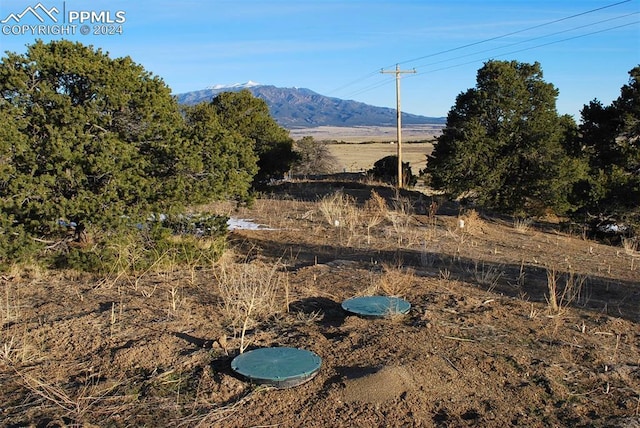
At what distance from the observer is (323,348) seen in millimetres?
4395

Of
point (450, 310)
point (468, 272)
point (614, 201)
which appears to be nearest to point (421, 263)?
point (468, 272)

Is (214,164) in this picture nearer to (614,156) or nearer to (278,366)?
(278,366)

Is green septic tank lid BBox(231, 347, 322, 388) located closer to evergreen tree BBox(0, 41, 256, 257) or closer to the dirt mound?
the dirt mound

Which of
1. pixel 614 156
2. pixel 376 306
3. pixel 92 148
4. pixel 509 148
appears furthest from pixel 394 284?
pixel 614 156

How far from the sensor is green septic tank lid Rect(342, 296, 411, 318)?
5.13 metres

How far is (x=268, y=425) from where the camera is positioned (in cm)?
329

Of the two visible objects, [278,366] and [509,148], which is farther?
[509,148]

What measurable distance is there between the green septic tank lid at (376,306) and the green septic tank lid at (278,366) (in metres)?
1.10

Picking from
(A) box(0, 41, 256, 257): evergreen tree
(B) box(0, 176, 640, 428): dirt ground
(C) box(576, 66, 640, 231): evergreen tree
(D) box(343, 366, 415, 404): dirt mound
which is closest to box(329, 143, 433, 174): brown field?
(C) box(576, 66, 640, 231): evergreen tree

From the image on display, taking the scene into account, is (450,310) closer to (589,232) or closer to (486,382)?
(486,382)

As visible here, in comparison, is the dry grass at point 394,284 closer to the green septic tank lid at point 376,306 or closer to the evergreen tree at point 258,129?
the green septic tank lid at point 376,306

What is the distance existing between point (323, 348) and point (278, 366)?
0.59 metres

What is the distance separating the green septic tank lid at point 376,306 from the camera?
5.13m

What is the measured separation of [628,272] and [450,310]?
495 cm
